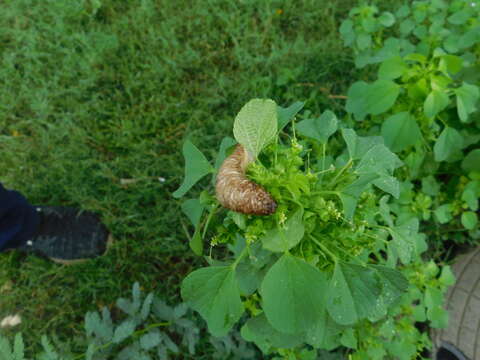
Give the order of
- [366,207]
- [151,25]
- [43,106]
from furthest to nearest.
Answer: [151,25] < [43,106] < [366,207]

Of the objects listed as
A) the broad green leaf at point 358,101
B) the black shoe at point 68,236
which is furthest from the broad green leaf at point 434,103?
the black shoe at point 68,236

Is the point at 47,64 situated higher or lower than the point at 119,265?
higher

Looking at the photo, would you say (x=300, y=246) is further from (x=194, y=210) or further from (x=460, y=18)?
(x=460, y=18)

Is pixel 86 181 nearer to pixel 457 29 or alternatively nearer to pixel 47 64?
pixel 47 64

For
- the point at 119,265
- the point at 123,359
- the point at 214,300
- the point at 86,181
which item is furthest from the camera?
the point at 86,181

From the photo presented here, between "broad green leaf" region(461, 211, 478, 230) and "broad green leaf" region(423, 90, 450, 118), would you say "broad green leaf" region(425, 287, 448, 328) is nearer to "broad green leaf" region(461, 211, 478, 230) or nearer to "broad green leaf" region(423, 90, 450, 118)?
"broad green leaf" region(461, 211, 478, 230)

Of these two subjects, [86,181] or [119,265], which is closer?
[119,265]

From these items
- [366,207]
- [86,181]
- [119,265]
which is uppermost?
[366,207]

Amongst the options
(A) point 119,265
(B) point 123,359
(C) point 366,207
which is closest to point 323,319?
(C) point 366,207
